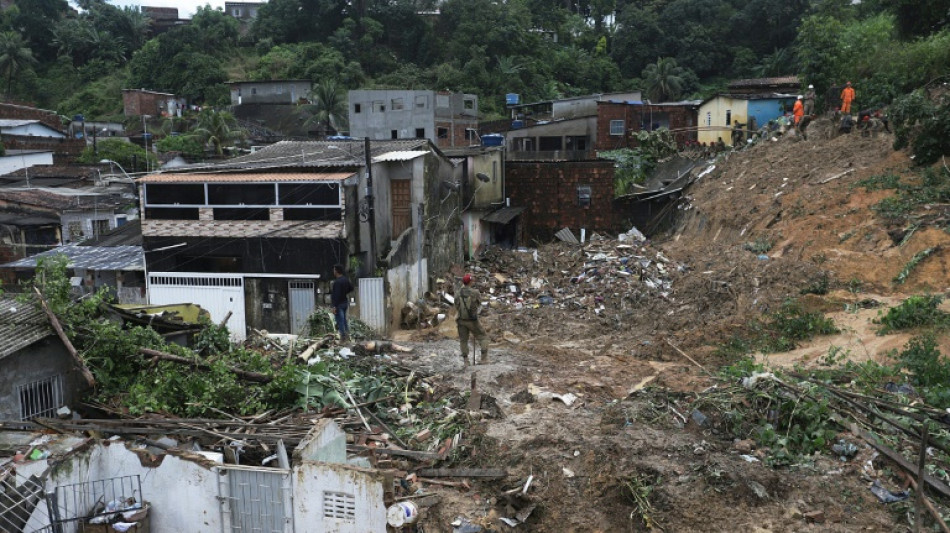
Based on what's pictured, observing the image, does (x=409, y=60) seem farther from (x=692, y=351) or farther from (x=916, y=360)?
(x=916, y=360)

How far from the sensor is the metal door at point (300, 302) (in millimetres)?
17625

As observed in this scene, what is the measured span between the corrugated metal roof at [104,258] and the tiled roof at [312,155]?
265 cm

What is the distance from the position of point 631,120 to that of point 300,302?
78.8ft

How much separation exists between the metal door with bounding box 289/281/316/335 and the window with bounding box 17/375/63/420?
284 inches

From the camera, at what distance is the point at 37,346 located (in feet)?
33.6

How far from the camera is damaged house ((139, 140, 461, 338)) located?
17.3 meters

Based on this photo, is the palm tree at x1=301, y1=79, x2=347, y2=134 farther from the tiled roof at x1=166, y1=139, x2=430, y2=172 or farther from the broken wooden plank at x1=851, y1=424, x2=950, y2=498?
the broken wooden plank at x1=851, y1=424, x2=950, y2=498

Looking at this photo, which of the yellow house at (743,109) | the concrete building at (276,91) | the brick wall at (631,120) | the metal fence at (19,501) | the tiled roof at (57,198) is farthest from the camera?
the concrete building at (276,91)

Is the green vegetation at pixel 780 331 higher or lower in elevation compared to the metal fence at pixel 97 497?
higher

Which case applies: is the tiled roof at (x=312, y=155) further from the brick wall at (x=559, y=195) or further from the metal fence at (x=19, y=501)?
the metal fence at (x=19, y=501)

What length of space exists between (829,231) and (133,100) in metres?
46.6

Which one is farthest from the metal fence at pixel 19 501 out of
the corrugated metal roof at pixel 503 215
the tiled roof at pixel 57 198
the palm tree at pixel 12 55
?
the palm tree at pixel 12 55

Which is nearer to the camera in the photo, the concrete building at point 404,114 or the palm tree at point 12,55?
the concrete building at point 404,114

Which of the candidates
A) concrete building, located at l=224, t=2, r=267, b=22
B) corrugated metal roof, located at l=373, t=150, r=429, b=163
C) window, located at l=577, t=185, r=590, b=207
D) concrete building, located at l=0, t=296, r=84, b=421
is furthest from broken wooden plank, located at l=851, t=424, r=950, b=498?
concrete building, located at l=224, t=2, r=267, b=22
